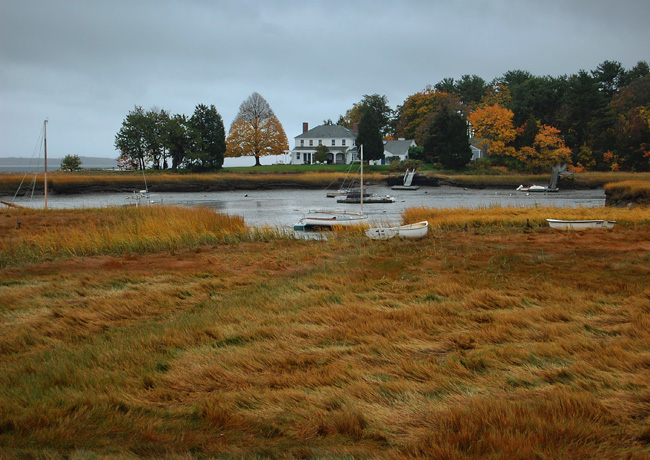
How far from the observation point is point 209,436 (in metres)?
Answer: 5.06

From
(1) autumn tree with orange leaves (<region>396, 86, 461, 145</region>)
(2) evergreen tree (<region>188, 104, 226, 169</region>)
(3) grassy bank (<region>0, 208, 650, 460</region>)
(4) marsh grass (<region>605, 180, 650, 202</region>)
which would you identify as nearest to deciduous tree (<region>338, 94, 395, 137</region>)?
(1) autumn tree with orange leaves (<region>396, 86, 461, 145</region>)

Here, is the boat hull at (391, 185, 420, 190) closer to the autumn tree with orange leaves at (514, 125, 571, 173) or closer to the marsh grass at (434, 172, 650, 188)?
the marsh grass at (434, 172, 650, 188)

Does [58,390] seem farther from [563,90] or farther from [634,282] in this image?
[563,90]

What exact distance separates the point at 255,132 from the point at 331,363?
109316mm

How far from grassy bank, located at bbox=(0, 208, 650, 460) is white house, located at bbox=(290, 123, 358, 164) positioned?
10286 centimetres

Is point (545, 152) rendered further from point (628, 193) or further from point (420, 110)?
point (628, 193)

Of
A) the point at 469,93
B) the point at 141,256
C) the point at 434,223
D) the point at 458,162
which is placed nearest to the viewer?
the point at 141,256

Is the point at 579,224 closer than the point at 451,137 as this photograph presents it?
Yes

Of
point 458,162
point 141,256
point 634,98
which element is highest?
point 634,98

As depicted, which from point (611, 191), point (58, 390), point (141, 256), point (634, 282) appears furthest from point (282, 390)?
point (611, 191)

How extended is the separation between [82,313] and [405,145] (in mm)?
107862

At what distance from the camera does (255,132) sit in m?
113

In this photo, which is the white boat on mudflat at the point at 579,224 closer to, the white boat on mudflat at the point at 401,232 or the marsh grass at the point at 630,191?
the white boat on mudflat at the point at 401,232

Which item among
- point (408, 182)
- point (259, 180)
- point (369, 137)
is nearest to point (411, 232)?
point (408, 182)
